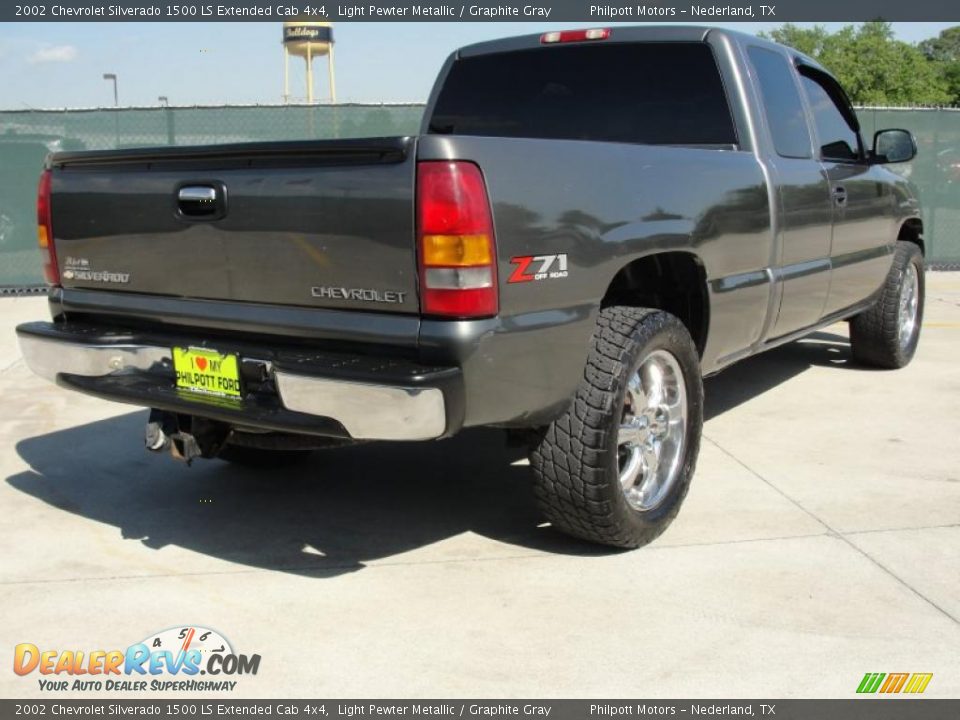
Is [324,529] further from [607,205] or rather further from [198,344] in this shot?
[607,205]

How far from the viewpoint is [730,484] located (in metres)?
4.52

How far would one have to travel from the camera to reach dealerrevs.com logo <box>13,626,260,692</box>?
2863mm

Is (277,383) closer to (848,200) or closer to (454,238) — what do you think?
(454,238)

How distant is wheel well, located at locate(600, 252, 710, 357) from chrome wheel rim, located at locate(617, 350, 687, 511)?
30 cm

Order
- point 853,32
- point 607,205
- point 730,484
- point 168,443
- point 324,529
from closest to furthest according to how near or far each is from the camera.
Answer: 1. point 607,205
2. point 168,443
3. point 324,529
4. point 730,484
5. point 853,32

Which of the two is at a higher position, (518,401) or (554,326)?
(554,326)

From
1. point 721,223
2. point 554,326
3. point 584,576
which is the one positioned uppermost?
point 721,223

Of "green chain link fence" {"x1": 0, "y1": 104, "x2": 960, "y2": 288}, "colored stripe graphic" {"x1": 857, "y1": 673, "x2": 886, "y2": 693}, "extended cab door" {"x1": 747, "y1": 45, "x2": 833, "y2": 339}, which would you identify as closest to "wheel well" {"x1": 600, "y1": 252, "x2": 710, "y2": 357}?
"extended cab door" {"x1": 747, "y1": 45, "x2": 833, "y2": 339}

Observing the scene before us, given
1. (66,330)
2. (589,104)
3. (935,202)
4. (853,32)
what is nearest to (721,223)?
(589,104)

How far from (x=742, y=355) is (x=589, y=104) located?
1.38 metres

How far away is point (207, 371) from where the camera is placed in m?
3.35

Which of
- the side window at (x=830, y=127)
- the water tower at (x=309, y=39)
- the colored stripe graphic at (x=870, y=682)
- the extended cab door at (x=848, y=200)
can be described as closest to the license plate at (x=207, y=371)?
the colored stripe graphic at (x=870, y=682)

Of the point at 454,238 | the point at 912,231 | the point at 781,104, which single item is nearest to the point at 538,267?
the point at 454,238

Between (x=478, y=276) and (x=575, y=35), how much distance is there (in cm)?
242
